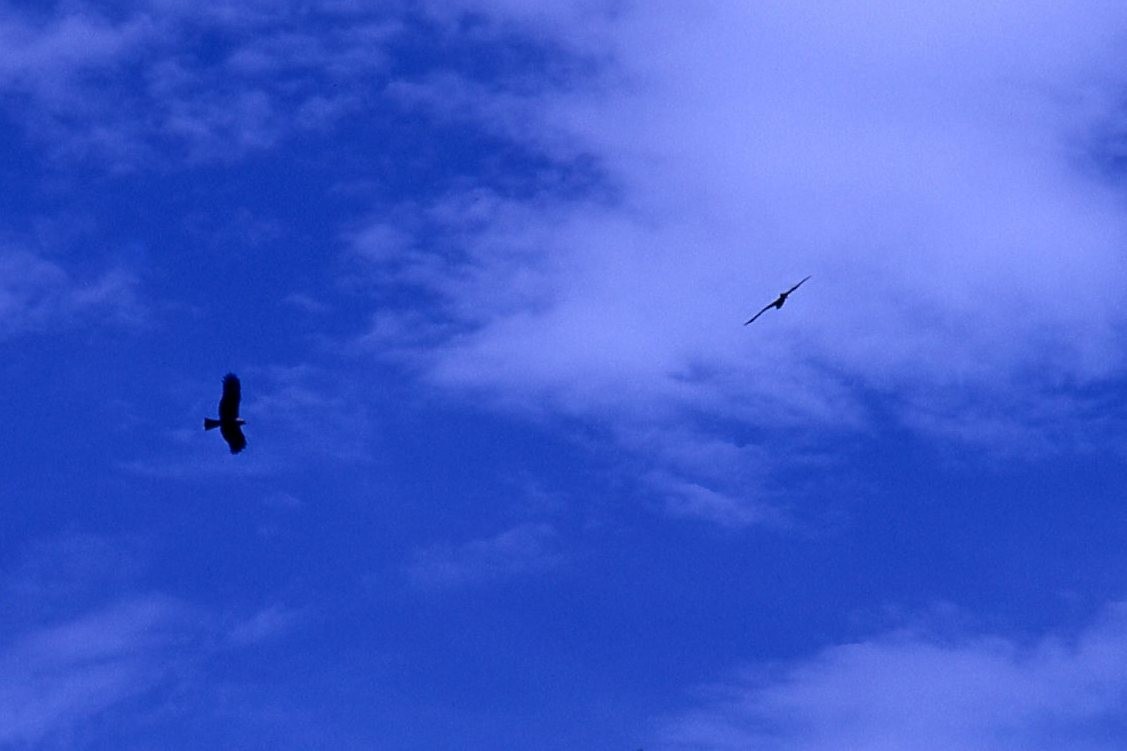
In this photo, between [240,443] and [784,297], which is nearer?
[784,297]

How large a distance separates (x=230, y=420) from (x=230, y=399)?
105 cm

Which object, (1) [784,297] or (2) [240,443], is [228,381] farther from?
(1) [784,297]

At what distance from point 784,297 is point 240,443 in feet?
82.4

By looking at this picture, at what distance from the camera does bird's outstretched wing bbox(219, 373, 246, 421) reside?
6869 cm

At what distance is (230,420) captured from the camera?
69.8 m

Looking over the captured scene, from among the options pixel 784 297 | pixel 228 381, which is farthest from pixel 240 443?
pixel 784 297

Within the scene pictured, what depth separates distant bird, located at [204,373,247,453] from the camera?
226ft

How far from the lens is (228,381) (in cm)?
6862

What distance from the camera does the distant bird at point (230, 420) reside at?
68.9 metres

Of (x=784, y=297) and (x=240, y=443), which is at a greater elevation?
(x=784, y=297)

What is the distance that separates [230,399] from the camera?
69.3 m

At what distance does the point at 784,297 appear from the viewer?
214ft

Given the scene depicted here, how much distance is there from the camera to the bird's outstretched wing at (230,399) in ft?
225

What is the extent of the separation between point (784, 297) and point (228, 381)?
24.6 m
